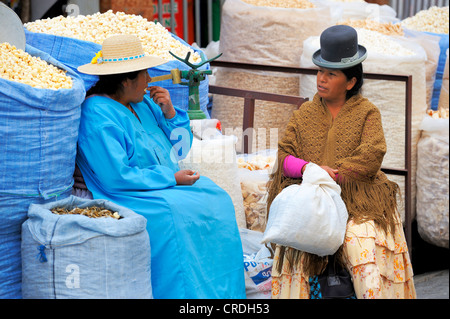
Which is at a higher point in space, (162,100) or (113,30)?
(113,30)

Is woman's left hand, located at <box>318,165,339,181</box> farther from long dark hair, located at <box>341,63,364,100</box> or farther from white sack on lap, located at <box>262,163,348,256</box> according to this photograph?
long dark hair, located at <box>341,63,364,100</box>

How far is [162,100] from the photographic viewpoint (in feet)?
10.8

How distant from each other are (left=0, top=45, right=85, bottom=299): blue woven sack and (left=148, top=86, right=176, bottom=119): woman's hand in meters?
0.55

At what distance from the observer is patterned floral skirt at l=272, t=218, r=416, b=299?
275 centimetres

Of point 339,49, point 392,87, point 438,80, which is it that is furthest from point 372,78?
point 339,49

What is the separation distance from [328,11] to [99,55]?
250 cm

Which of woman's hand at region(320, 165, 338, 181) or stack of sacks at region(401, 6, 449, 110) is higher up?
woman's hand at region(320, 165, 338, 181)

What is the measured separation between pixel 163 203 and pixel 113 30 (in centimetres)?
129

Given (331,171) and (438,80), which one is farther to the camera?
(438,80)

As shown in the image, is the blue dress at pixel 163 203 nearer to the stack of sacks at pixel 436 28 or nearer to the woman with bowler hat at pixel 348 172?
the woman with bowler hat at pixel 348 172

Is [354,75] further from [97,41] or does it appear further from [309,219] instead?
[97,41]

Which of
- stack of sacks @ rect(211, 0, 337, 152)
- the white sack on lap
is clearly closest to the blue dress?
the white sack on lap

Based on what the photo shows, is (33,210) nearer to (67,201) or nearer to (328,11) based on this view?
(67,201)

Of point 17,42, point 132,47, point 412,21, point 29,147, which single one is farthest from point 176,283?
point 412,21
